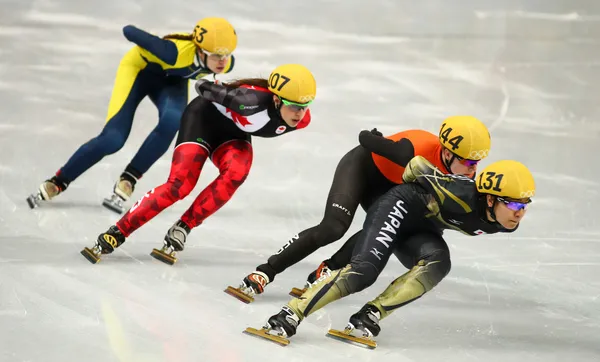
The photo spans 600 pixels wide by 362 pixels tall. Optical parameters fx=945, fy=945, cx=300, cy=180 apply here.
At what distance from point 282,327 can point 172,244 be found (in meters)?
1.47

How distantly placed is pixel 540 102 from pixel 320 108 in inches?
87.6

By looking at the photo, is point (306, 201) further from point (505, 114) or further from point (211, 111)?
point (505, 114)

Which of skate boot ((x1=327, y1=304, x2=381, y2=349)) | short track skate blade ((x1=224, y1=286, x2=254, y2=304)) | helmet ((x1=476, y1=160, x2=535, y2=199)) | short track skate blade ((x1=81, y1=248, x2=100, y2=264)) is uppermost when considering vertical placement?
helmet ((x1=476, y1=160, x2=535, y2=199))

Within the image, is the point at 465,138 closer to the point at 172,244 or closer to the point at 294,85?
the point at 294,85

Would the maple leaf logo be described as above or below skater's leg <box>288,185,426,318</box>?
above

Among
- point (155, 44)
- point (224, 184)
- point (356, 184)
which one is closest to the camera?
point (356, 184)

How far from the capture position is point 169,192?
5746 mm

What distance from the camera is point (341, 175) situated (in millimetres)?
5469

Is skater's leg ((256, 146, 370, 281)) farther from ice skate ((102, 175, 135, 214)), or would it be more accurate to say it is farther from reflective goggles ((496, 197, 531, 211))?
ice skate ((102, 175, 135, 214))

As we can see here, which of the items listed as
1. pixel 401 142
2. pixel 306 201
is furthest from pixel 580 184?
pixel 401 142

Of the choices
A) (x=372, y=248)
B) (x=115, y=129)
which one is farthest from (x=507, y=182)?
(x=115, y=129)

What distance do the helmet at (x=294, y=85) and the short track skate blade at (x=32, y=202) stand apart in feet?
7.30

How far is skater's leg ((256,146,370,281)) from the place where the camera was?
5266mm

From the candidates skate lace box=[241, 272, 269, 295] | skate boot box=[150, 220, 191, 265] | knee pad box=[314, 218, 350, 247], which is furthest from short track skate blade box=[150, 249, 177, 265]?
knee pad box=[314, 218, 350, 247]
